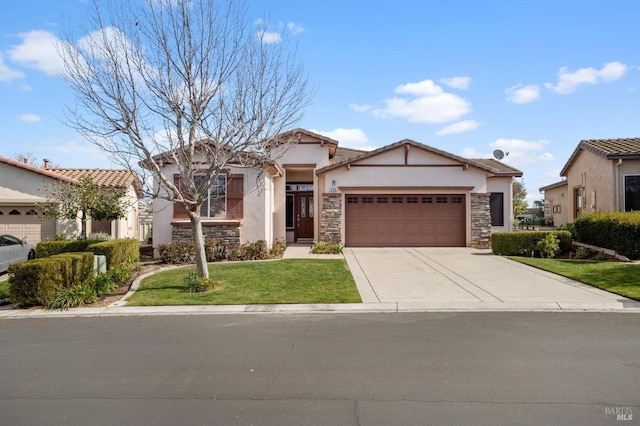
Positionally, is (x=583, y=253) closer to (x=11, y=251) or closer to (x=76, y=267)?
(x=76, y=267)

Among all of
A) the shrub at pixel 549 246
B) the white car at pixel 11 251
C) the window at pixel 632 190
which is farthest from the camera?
the window at pixel 632 190

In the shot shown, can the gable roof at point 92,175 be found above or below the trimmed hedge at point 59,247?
above

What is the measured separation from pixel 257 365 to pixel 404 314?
12.4ft

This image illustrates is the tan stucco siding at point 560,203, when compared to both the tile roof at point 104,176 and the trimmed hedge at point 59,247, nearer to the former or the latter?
the tile roof at point 104,176

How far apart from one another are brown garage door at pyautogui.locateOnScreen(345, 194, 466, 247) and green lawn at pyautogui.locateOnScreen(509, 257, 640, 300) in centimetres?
465

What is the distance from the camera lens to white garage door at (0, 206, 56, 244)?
733 inches

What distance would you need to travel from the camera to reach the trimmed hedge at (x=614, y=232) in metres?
14.0

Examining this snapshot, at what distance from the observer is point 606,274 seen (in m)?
11.9

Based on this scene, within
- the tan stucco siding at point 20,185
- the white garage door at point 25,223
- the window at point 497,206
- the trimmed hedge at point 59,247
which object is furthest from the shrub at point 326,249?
the tan stucco siding at point 20,185

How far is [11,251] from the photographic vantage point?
15406 millimetres

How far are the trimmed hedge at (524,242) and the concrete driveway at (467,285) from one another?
2.66 ft

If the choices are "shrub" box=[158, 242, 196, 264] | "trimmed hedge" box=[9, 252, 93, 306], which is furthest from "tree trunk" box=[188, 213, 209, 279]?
"shrub" box=[158, 242, 196, 264]

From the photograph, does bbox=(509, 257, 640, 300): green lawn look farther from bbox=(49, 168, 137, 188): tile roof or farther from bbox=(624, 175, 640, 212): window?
bbox=(49, 168, 137, 188): tile roof

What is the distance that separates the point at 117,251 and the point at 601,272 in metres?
14.1
